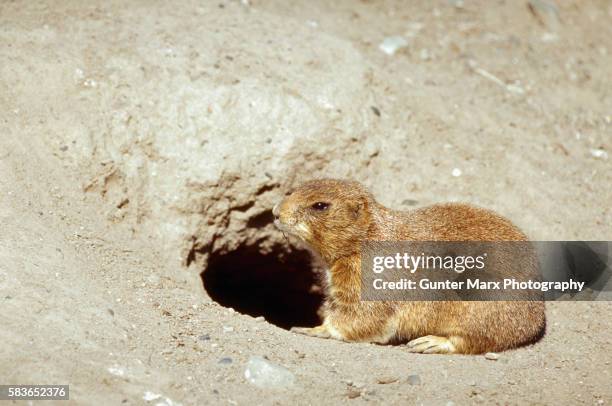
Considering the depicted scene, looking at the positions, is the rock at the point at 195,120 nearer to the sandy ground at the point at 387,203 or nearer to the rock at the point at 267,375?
the sandy ground at the point at 387,203

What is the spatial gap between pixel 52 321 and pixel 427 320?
8.72ft

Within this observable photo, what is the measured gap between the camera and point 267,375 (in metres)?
4.71

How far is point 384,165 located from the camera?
694 centimetres

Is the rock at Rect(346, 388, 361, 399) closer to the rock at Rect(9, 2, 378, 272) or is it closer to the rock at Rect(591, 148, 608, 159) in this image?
the rock at Rect(9, 2, 378, 272)

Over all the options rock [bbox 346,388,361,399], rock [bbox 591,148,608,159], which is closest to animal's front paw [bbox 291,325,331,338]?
rock [bbox 346,388,361,399]

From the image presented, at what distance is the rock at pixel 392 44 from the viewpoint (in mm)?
8242

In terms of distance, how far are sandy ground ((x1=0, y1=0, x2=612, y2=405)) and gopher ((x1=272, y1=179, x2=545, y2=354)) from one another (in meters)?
0.20

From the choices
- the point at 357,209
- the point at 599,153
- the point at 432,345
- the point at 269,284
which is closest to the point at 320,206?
the point at 357,209

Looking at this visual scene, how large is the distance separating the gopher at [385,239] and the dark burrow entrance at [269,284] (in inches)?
62.6

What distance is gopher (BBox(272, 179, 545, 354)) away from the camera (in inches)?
215

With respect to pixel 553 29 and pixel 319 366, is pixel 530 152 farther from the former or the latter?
pixel 319 366

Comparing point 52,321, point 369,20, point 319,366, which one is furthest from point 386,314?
point 369,20

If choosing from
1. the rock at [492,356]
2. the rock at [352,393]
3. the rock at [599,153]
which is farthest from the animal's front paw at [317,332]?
the rock at [599,153]

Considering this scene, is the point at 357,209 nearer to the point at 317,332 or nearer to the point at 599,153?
the point at 317,332
